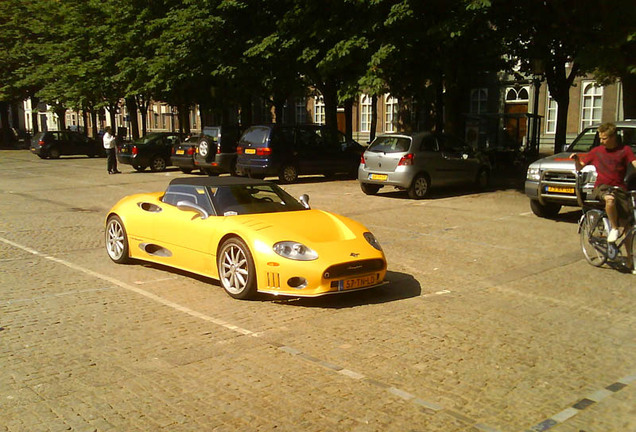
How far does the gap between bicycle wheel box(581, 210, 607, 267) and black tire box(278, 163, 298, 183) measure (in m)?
13.5

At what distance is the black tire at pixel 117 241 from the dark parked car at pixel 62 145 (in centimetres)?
3284

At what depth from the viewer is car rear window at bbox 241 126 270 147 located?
845 inches

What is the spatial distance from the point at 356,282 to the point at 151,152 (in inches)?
889

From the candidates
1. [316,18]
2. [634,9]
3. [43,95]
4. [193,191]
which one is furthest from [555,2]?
[43,95]

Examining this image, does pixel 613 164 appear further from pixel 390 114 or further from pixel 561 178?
pixel 390 114

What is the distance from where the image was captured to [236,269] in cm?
722

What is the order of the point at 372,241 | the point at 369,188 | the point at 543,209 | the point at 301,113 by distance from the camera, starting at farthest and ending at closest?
the point at 301,113
the point at 369,188
the point at 543,209
the point at 372,241

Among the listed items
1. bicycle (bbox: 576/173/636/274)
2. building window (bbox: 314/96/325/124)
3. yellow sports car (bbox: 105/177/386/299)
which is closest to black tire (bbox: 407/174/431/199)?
bicycle (bbox: 576/173/636/274)

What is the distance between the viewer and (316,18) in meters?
23.1

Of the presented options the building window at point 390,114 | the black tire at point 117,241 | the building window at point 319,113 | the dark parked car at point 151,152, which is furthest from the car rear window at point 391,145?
the building window at point 319,113

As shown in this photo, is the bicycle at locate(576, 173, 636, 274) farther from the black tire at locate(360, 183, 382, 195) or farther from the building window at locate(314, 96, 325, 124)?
the building window at locate(314, 96, 325, 124)

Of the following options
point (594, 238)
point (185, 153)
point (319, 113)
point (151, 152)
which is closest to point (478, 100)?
point (319, 113)

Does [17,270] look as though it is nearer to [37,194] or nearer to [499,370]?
[499,370]

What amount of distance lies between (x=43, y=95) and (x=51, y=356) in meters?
43.8
